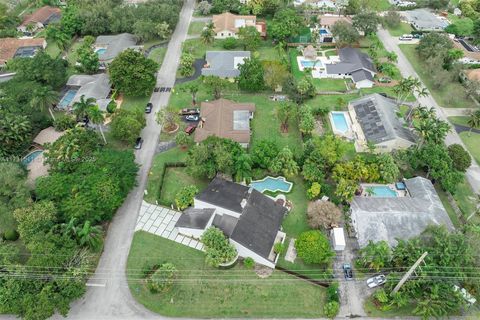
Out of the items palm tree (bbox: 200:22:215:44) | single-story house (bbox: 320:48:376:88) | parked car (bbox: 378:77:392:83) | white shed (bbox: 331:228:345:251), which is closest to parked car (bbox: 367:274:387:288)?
white shed (bbox: 331:228:345:251)

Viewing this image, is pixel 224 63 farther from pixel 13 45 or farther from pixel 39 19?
pixel 39 19

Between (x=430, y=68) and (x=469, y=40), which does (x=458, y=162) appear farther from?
(x=469, y=40)

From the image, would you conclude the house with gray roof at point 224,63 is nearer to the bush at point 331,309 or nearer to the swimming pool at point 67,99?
the swimming pool at point 67,99

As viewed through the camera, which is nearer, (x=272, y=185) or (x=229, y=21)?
(x=272, y=185)

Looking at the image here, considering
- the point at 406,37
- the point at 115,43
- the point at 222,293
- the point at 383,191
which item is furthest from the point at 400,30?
the point at 222,293

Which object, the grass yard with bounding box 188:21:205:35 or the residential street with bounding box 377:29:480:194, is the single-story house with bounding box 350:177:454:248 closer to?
the residential street with bounding box 377:29:480:194

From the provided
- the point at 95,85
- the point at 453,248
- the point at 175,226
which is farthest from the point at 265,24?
the point at 453,248
